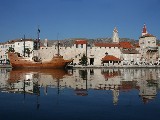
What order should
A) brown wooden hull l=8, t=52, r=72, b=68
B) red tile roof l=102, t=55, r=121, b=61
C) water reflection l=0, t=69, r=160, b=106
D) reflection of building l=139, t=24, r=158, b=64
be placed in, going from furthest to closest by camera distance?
reflection of building l=139, t=24, r=158, b=64 → red tile roof l=102, t=55, r=121, b=61 → brown wooden hull l=8, t=52, r=72, b=68 → water reflection l=0, t=69, r=160, b=106

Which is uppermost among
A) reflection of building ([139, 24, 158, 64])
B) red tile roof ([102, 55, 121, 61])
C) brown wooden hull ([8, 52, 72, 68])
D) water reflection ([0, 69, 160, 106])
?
reflection of building ([139, 24, 158, 64])

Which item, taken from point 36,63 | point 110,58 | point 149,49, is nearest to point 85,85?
point 36,63

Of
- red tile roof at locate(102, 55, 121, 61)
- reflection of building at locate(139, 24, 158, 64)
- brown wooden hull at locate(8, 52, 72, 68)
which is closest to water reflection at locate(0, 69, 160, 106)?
brown wooden hull at locate(8, 52, 72, 68)

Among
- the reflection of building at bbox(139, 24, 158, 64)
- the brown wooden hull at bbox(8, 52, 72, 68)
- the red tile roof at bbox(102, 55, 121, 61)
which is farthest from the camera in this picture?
the reflection of building at bbox(139, 24, 158, 64)

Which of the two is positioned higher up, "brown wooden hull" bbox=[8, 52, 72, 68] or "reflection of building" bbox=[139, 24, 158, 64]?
"reflection of building" bbox=[139, 24, 158, 64]

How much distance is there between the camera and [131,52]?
286ft

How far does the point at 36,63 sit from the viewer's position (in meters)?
70.2

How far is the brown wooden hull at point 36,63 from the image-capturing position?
69.2 meters

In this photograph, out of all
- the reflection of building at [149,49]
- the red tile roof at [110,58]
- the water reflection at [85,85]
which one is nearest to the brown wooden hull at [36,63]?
the red tile roof at [110,58]

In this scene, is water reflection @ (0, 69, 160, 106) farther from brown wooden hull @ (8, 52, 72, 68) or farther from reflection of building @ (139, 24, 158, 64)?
reflection of building @ (139, 24, 158, 64)

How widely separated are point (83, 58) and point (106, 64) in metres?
7.14

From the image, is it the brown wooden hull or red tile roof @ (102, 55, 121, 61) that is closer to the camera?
the brown wooden hull

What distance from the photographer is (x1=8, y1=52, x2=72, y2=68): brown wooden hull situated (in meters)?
69.2

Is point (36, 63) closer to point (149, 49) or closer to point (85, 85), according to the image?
point (149, 49)
